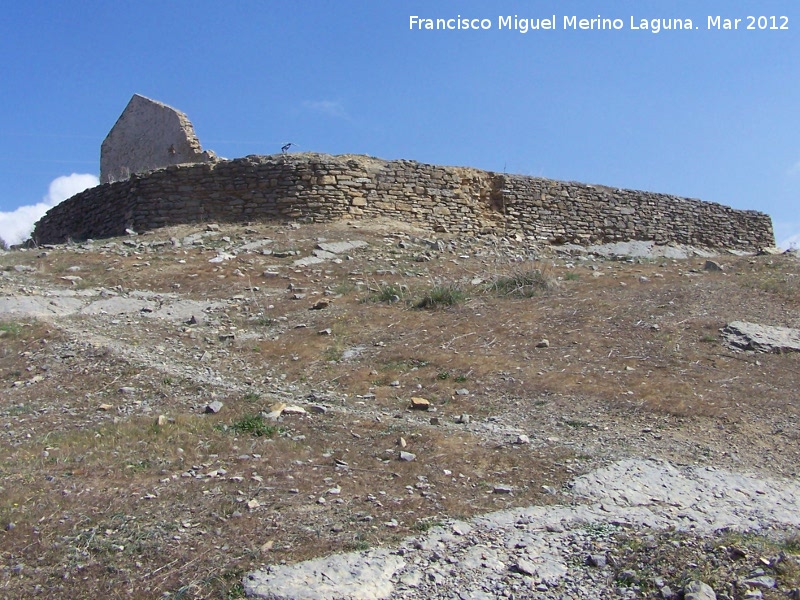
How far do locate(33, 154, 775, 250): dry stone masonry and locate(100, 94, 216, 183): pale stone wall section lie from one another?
1.41 metres

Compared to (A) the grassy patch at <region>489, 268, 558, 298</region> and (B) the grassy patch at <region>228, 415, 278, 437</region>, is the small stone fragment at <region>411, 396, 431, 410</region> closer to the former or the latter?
(B) the grassy patch at <region>228, 415, 278, 437</region>

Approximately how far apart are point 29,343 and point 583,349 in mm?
5422

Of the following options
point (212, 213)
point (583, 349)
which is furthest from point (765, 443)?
point (212, 213)

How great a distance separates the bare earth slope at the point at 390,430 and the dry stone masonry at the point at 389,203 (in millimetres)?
2173

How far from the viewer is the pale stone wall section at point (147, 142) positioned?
1476cm

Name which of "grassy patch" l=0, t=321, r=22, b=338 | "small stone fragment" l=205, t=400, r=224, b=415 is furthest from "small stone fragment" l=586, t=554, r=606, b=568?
"grassy patch" l=0, t=321, r=22, b=338

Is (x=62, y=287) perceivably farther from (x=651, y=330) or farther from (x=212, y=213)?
(x=651, y=330)

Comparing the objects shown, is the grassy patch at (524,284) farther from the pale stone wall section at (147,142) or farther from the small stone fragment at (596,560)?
the pale stone wall section at (147,142)

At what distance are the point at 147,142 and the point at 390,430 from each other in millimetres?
12268

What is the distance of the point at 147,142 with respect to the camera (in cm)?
1588

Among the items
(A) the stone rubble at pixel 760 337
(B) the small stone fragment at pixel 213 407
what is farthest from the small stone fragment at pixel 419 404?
(A) the stone rubble at pixel 760 337

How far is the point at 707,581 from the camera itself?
371 centimetres

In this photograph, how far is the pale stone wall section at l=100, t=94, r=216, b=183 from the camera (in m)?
14.8

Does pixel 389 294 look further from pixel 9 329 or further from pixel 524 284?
pixel 9 329
